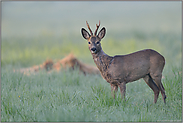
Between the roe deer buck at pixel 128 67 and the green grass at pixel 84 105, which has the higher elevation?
the roe deer buck at pixel 128 67

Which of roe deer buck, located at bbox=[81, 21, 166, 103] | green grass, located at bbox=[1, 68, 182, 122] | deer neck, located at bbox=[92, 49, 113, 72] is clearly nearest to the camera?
green grass, located at bbox=[1, 68, 182, 122]

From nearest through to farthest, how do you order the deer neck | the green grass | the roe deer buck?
the green grass → the roe deer buck → the deer neck

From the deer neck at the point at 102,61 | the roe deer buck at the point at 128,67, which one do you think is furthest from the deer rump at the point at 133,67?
the deer neck at the point at 102,61

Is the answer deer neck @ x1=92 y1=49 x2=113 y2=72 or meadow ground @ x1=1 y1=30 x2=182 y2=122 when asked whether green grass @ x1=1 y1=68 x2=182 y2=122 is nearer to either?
meadow ground @ x1=1 y1=30 x2=182 y2=122

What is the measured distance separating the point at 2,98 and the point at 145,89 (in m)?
4.17

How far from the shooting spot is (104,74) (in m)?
5.86

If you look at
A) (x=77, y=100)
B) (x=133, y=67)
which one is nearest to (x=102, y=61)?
(x=133, y=67)

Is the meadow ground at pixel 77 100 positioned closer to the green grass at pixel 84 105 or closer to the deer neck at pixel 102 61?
the green grass at pixel 84 105

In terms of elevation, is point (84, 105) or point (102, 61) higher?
point (102, 61)

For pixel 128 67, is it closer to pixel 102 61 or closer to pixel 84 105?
pixel 102 61

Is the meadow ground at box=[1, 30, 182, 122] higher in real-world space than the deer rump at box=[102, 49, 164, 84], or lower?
lower

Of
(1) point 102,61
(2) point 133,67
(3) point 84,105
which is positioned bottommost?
(3) point 84,105

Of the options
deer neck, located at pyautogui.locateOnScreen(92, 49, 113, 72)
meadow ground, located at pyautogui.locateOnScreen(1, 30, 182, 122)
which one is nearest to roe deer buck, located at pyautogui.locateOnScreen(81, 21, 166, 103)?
deer neck, located at pyautogui.locateOnScreen(92, 49, 113, 72)

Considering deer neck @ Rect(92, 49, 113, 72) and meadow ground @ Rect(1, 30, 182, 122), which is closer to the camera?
meadow ground @ Rect(1, 30, 182, 122)
